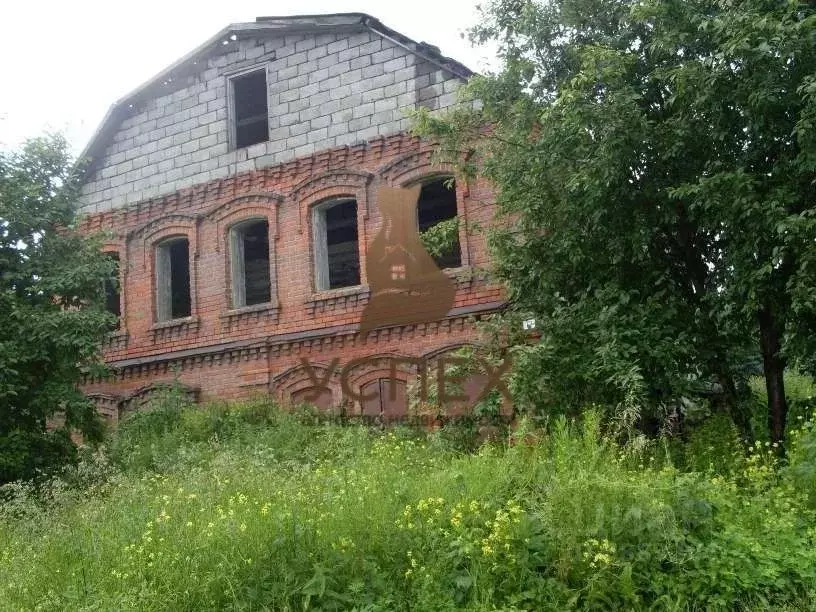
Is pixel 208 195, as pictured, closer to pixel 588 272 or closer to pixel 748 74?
pixel 588 272

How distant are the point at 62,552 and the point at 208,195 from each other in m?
9.92

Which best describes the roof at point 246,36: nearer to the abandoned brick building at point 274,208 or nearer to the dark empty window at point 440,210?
the abandoned brick building at point 274,208

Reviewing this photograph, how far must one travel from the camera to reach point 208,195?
49.7ft

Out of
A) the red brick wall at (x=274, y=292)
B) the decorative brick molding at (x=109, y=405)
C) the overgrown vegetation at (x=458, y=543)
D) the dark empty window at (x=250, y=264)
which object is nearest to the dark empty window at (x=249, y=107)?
the red brick wall at (x=274, y=292)

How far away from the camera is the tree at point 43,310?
10.9 meters

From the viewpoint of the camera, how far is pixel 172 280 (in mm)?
16938

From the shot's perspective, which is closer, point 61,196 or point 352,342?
point 61,196

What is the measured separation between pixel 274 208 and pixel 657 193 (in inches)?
301

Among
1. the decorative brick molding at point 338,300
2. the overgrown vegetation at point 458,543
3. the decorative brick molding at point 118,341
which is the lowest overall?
the overgrown vegetation at point 458,543

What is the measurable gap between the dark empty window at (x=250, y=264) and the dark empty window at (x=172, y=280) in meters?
1.30

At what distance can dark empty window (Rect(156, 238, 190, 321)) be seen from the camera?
1571 centimetres

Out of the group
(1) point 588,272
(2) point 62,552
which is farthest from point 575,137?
(2) point 62,552

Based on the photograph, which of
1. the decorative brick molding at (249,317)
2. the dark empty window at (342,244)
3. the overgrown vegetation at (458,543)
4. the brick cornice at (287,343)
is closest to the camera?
the overgrown vegetation at (458,543)
